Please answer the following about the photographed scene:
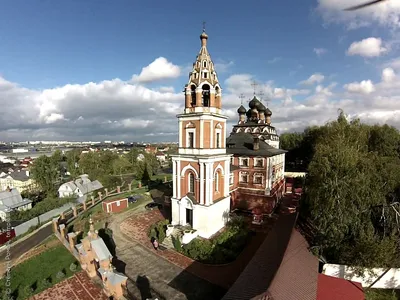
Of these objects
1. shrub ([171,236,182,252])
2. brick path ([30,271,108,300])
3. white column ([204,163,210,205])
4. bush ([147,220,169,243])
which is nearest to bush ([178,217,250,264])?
shrub ([171,236,182,252])

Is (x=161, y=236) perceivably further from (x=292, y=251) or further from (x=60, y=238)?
(x=292, y=251)

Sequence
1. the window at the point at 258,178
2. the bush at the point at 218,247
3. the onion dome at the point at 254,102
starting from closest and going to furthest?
the bush at the point at 218,247, the window at the point at 258,178, the onion dome at the point at 254,102

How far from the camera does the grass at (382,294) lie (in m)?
12.6

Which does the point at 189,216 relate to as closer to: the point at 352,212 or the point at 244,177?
the point at 244,177

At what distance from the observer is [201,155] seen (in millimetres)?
19094

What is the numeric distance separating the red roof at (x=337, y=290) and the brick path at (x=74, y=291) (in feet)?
36.6

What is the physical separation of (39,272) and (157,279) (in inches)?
329

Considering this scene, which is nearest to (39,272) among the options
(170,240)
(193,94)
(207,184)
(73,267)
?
(73,267)

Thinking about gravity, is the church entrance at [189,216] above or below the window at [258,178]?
below

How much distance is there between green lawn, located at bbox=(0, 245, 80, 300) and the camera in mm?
13852

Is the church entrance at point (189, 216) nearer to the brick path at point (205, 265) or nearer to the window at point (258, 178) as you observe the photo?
the brick path at point (205, 265)

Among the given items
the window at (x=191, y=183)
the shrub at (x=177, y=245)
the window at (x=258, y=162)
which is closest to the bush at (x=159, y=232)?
the shrub at (x=177, y=245)

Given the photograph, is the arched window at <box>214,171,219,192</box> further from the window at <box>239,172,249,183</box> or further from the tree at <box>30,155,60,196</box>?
the tree at <box>30,155,60,196</box>

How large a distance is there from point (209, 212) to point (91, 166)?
38764 mm
